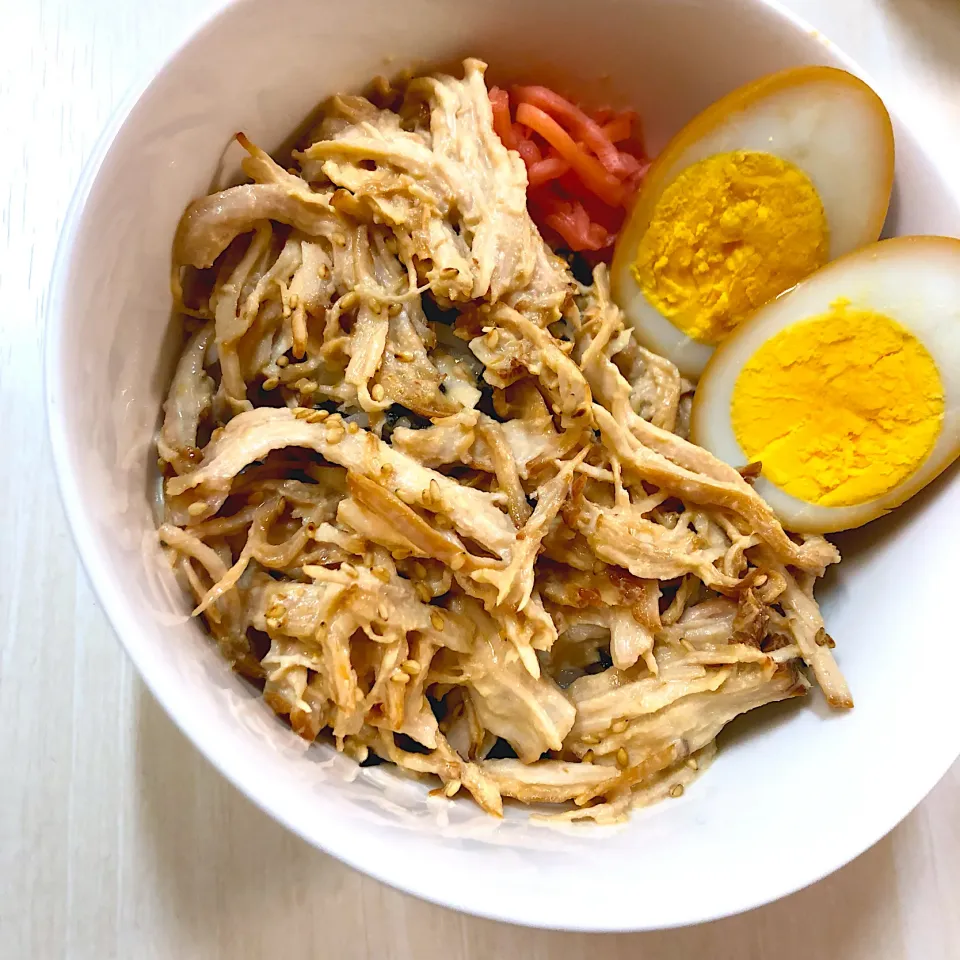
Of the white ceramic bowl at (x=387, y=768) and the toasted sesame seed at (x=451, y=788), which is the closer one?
the white ceramic bowl at (x=387, y=768)

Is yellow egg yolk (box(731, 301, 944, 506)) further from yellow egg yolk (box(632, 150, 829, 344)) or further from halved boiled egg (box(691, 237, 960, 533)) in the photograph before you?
yellow egg yolk (box(632, 150, 829, 344))

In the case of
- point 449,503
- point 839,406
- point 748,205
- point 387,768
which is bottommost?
point 387,768

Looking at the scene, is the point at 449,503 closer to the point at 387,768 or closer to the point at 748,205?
the point at 387,768

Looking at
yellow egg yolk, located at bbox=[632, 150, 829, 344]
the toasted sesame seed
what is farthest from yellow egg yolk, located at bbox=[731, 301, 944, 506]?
the toasted sesame seed

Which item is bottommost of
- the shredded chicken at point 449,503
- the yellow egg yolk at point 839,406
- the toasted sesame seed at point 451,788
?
the toasted sesame seed at point 451,788

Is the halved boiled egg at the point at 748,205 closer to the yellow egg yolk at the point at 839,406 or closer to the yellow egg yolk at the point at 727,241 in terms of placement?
the yellow egg yolk at the point at 727,241

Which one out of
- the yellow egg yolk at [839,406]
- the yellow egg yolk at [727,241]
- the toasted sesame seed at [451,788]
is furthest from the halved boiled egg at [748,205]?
the toasted sesame seed at [451,788]

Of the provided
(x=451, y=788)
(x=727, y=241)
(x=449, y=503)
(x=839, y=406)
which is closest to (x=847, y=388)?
(x=839, y=406)
